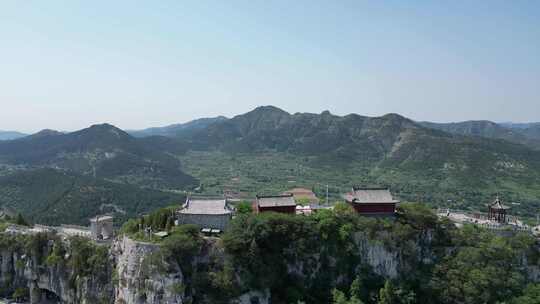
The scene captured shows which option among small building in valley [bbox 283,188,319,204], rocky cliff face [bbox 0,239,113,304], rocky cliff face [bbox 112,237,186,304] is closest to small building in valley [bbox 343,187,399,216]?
small building in valley [bbox 283,188,319,204]

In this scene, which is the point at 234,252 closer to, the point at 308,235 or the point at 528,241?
the point at 308,235

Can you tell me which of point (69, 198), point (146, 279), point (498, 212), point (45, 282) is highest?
point (498, 212)

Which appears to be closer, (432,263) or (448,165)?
(432,263)

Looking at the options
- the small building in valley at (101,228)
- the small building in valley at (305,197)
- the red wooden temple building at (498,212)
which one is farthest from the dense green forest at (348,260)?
the small building in valley at (305,197)

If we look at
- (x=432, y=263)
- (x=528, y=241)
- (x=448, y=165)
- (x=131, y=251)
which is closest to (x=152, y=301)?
(x=131, y=251)

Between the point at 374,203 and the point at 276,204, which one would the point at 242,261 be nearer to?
the point at 276,204

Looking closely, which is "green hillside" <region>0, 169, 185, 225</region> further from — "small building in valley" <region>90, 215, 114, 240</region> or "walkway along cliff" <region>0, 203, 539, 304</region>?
"walkway along cliff" <region>0, 203, 539, 304</region>

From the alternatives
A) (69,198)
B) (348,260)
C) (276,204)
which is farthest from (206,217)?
(69,198)

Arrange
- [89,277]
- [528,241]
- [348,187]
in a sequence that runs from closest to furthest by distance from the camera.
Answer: [89,277] < [528,241] < [348,187]

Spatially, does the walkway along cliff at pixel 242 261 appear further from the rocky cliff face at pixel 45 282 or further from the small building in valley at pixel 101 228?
the small building in valley at pixel 101 228
